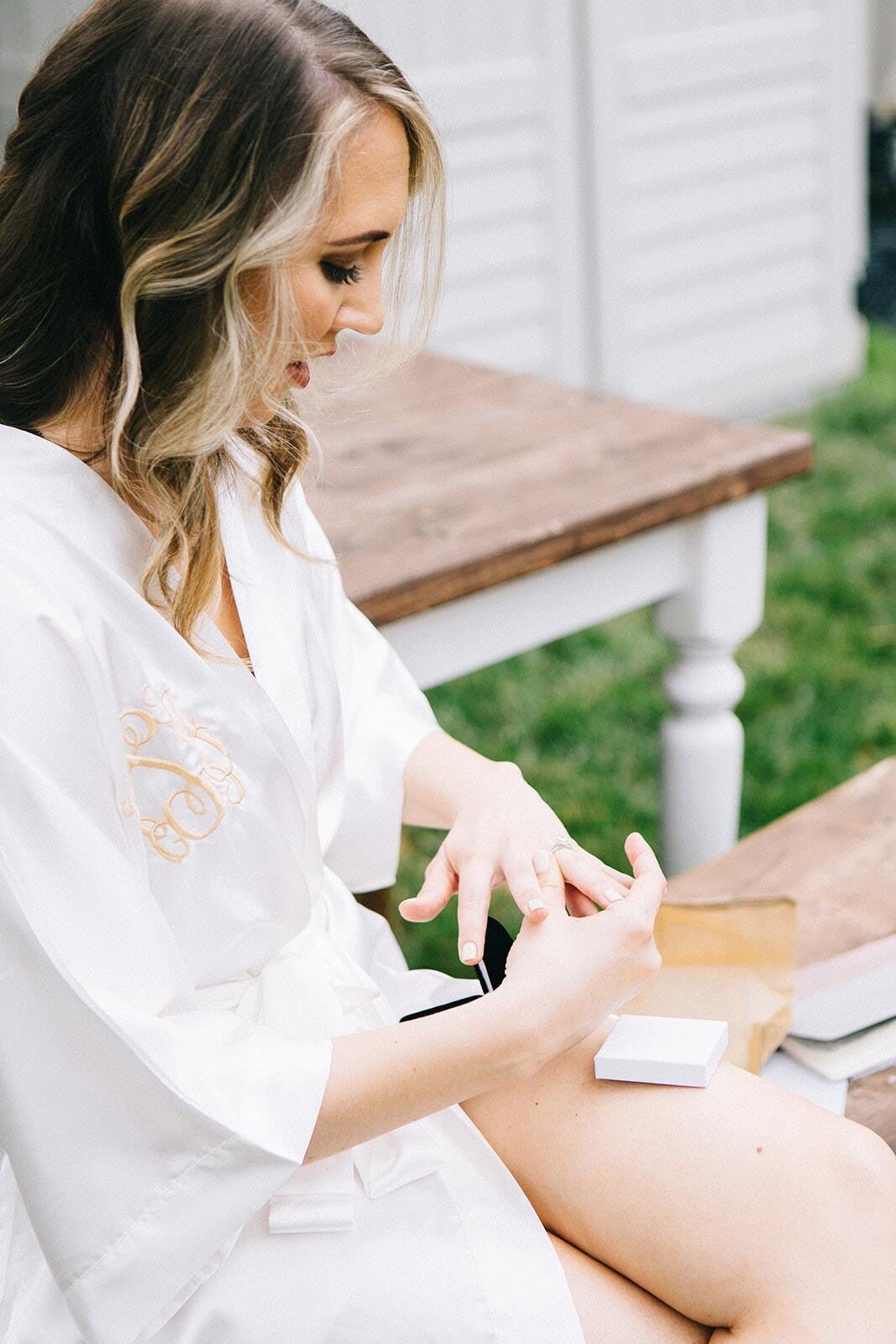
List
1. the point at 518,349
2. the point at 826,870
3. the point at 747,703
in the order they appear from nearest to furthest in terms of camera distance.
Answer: the point at 826,870, the point at 747,703, the point at 518,349

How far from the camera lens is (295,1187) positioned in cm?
96

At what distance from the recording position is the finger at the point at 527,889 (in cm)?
102

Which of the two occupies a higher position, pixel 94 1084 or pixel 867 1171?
pixel 94 1084

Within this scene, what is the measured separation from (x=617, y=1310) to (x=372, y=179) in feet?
2.38

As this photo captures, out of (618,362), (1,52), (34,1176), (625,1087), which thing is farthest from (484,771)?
(618,362)

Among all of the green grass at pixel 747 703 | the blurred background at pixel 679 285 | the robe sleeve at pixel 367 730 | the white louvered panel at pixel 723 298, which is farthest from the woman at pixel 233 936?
the white louvered panel at pixel 723 298

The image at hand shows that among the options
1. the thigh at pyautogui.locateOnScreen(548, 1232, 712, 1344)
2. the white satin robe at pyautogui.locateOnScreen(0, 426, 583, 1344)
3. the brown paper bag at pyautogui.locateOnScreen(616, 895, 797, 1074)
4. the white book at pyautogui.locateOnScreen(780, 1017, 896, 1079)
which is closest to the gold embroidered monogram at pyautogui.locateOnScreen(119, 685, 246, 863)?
the white satin robe at pyautogui.locateOnScreen(0, 426, 583, 1344)

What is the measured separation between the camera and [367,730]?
4.26 ft

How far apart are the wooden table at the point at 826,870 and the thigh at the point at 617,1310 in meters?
0.52

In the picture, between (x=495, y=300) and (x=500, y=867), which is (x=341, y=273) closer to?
(x=500, y=867)

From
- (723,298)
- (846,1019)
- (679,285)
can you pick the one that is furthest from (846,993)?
(723,298)

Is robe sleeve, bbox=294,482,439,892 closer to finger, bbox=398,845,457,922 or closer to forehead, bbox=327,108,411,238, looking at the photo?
finger, bbox=398,845,457,922

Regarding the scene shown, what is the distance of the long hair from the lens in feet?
2.93

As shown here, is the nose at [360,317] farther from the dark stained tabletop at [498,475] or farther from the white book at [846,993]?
the white book at [846,993]
